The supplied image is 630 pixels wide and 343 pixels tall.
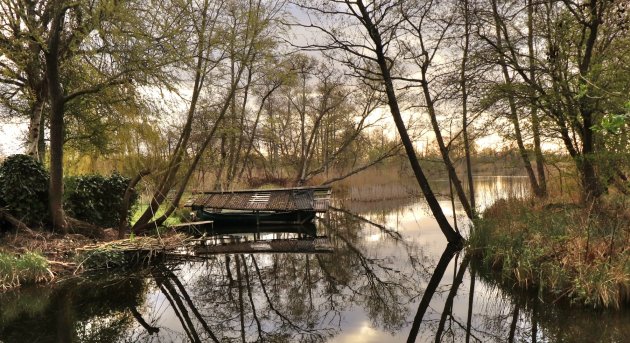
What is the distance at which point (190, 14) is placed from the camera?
12.3 metres

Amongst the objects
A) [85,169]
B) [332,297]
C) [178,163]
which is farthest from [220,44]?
[332,297]

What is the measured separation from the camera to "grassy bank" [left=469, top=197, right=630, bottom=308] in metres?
6.95

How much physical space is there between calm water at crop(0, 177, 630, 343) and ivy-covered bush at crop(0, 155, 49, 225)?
3.03 m

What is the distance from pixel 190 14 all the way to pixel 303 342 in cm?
938

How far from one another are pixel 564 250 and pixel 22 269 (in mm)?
10459

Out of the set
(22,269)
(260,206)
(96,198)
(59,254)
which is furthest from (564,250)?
(96,198)

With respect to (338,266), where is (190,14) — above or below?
above

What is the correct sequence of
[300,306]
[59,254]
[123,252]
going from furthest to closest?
1. [123,252]
2. [59,254]
3. [300,306]

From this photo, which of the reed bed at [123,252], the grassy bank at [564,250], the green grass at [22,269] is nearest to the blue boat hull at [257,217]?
the reed bed at [123,252]

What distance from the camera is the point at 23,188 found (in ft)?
37.8

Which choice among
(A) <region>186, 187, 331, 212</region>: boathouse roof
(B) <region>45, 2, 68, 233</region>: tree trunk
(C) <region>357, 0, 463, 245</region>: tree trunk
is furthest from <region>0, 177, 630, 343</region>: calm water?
(A) <region>186, 187, 331, 212</region>: boathouse roof

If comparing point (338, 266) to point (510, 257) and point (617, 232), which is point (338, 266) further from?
point (617, 232)

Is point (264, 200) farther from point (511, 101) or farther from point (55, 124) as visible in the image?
point (511, 101)

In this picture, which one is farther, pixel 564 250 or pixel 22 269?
pixel 22 269
